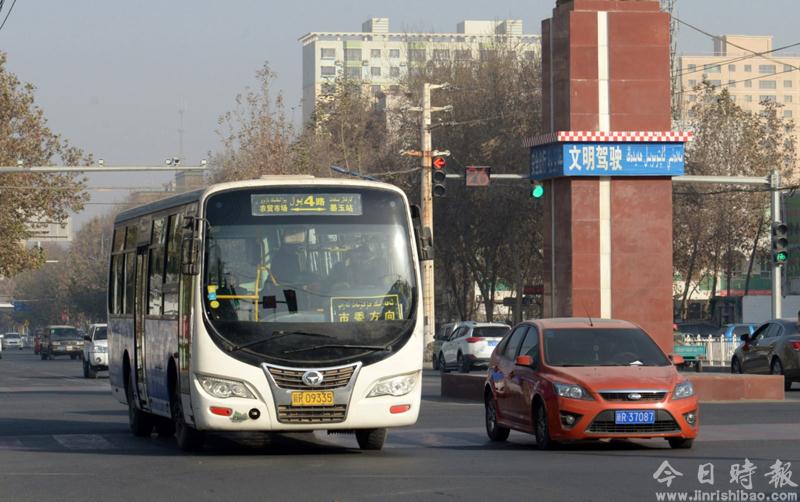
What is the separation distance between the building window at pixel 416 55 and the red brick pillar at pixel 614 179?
37977 mm

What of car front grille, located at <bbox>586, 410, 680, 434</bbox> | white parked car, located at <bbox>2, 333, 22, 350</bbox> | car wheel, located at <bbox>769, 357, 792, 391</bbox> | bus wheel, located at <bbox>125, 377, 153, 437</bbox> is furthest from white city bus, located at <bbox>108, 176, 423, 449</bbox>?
white parked car, located at <bbox>2, 333, 22, 350</bbox>

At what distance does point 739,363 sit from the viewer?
114 feet

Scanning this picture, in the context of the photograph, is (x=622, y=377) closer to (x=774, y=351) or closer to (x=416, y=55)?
(x=774, y=351)

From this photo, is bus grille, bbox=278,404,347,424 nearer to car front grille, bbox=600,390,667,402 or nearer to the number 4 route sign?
car front grille, bbox=600,390,667,402

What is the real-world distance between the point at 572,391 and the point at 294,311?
122 inches

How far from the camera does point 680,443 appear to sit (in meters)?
16.5

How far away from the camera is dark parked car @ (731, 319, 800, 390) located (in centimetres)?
3172

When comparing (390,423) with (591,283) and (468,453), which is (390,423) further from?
(591,283)

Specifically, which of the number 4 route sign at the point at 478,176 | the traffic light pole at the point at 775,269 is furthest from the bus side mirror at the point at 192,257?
the traffic light pole at the point at 775,269

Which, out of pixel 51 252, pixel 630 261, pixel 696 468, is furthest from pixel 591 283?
→ pixel 51 252

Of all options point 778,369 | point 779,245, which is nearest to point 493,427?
point 778,369

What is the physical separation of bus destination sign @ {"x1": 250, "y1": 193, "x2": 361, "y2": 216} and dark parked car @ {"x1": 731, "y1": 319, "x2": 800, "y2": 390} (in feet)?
Answer: 54.8

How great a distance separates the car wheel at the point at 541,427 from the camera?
16484 mm

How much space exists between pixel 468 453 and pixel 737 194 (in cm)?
5466
